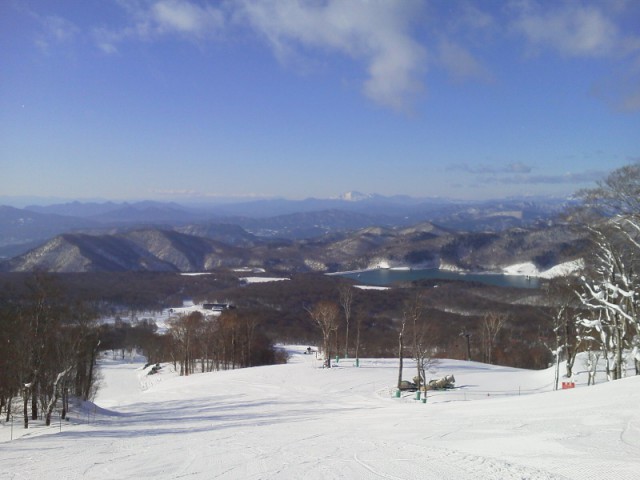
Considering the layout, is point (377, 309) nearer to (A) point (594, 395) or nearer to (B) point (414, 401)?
(B) point (414, 401)

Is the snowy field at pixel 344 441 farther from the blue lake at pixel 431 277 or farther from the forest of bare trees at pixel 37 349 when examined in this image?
the blue lake at pixel 431 277

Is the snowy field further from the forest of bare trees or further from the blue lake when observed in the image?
the blue lake

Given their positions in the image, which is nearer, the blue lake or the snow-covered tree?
the snow-covered tree

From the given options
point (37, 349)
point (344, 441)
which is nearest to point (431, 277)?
point (37, 349)

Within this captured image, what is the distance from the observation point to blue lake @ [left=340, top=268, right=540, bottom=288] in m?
159

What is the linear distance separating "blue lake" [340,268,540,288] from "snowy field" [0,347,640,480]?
5431 inches

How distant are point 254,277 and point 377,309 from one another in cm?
7112

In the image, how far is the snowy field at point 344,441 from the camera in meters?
9.31

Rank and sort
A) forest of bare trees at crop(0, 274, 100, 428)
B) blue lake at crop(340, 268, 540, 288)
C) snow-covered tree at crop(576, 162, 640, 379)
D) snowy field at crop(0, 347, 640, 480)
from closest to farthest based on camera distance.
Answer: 1. snowy field at crop(0, 347, 640, 480)
2. snow-covered tree at crop(576, 162, 640, 379)
3. forest of bare trees at crop(0, 274, 100, 428)
4. blue lake at crop(340, 268, 540, 288)

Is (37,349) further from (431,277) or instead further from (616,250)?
(431,277)

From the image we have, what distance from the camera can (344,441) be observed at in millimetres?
12445

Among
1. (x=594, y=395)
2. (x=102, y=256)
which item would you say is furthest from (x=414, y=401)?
(x=102, y=256)

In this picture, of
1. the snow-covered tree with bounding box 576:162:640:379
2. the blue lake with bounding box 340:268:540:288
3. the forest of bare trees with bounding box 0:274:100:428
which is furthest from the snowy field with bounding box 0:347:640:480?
the blue lake with bounding box 340:268:540:288

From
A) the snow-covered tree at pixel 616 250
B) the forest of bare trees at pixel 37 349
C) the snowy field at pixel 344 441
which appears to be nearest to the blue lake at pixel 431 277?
the snow-covered tree at pixel 616 250
